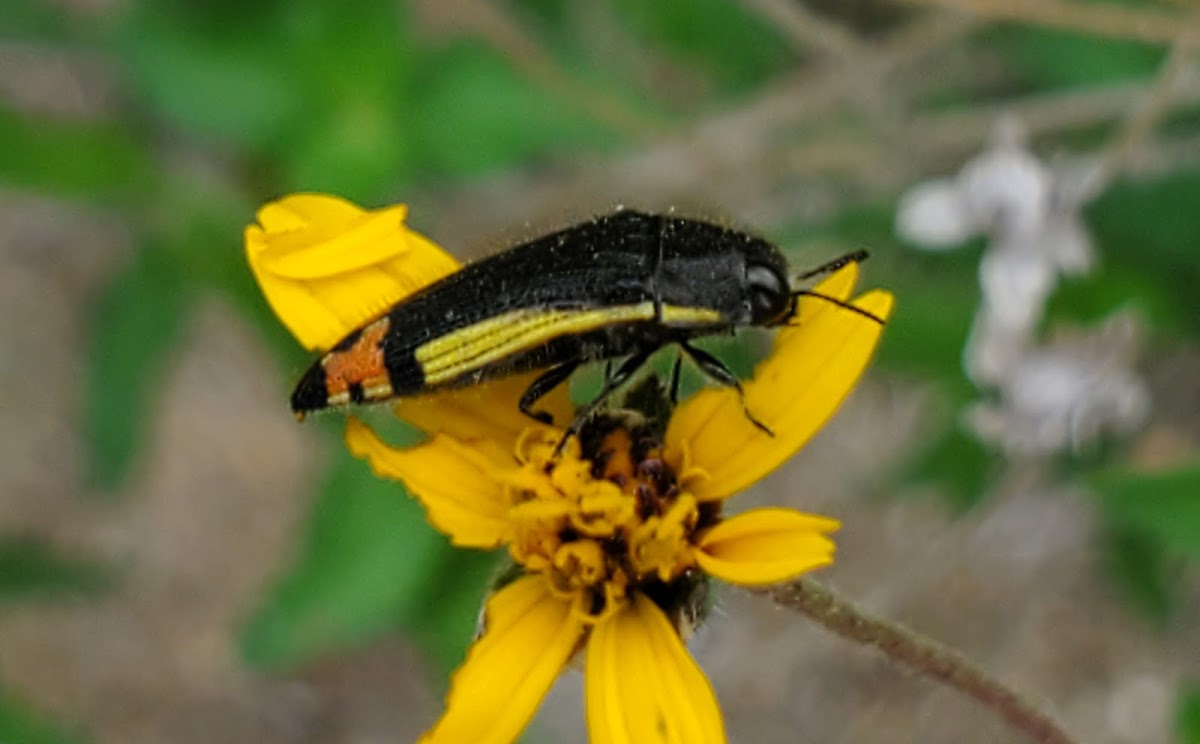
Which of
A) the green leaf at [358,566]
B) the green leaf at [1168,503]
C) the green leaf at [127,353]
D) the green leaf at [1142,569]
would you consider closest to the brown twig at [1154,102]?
the green leaf at [1168,503]

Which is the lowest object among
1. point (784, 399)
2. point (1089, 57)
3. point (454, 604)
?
point (784, 399)

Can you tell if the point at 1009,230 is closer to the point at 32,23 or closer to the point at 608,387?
the point at 608,387

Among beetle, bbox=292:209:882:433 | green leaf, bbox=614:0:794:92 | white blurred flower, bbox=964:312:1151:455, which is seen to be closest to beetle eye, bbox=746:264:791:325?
beetle, bbox=292:209:882:433

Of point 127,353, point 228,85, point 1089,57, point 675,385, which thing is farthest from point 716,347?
point 127,353

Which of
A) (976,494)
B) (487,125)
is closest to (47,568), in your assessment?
(487,125)

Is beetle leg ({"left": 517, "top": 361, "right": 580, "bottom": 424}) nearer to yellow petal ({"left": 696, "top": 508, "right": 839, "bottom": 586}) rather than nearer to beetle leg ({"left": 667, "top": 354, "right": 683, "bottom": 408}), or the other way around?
beetle leg ({"left": 667, "top": 354, "right": 683, "bottom": 408})

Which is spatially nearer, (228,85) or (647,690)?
(647,690)

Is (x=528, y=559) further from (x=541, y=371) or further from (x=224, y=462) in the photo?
(x=224, y=462)
